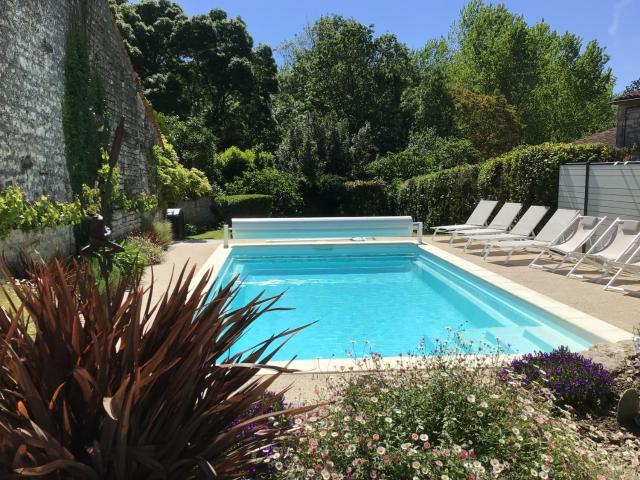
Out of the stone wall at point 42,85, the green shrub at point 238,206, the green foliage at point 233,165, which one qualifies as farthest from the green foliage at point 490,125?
the stone wall at point 42,85

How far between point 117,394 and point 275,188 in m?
19.5

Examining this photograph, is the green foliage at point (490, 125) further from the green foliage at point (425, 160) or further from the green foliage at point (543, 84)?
the green foliage at point (543, 84)

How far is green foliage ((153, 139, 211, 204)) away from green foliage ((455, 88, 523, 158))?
1620 cm

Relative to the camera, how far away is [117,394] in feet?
5.24

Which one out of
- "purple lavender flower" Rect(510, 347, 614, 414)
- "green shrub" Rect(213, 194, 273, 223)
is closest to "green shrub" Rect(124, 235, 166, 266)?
"purple lavender flower" Rect(510, 347, 614, 414)

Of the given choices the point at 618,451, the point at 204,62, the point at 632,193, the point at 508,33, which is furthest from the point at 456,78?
the point at 618,451

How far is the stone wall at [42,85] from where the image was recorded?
23.0 ft

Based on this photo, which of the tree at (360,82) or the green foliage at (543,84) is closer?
the tree at (360,82)

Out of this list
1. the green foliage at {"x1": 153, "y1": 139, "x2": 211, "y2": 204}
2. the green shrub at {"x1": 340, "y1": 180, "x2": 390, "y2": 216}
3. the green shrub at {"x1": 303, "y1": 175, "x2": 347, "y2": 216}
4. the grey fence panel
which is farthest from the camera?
the green shrub at {"x1": 303, "y1": 175, "x2": 347, "y2": 216}

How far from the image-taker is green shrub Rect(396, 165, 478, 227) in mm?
15391

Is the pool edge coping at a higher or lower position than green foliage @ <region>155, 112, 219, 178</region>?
lower

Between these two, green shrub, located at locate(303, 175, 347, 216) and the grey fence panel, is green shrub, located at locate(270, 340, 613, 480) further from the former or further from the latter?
green shrub, located at locate(303, 175, 347, 216)

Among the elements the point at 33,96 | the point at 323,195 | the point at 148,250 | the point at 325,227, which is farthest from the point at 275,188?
the point at 33,96

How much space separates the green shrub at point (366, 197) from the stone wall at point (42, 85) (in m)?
10.4
